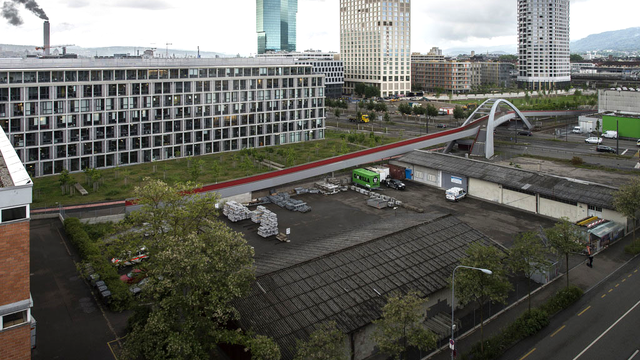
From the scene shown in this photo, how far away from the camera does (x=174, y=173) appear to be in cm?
6744

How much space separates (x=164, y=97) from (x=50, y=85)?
1637 centimetres

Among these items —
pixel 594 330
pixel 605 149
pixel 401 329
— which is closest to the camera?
pixel 401 329

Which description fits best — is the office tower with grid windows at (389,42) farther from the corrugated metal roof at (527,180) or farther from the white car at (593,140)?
the corrugated metal roof at (527,180)

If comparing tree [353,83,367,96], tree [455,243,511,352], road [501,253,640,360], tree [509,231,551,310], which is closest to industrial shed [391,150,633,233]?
road [501,253,640,360]

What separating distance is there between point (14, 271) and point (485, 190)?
161 feet

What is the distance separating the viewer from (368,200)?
56312 mm

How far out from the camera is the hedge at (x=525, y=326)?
2689 cm

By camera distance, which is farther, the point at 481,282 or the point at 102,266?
the point at 102,266

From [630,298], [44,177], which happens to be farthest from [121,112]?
[630,298]

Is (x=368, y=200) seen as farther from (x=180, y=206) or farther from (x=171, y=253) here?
(x=171, y=253)

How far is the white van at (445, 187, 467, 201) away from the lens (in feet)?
185

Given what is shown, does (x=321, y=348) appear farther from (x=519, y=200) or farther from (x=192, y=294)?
(x=519, y=200)

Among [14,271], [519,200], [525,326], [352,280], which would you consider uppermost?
[14,271]

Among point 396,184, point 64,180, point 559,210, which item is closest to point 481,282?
point 559,210
